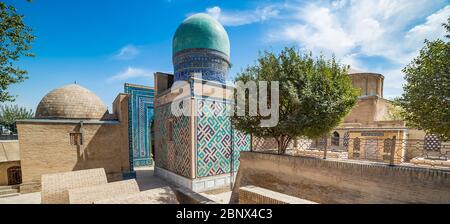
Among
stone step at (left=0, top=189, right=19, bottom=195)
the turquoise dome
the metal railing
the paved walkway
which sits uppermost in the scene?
the turquoise dome

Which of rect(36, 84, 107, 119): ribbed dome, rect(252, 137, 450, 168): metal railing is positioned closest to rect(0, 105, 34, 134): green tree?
rect(36, 84, 107, 119): ribbed dome

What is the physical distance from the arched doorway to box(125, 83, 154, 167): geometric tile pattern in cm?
483

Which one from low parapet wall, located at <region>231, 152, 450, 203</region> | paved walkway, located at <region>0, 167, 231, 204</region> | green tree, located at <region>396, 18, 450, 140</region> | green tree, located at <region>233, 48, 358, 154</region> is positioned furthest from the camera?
paved walkway, located at <region>0, 167, 231, 204</region>

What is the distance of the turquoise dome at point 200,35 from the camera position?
33.8ft

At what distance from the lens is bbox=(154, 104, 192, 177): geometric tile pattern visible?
24.9 ft

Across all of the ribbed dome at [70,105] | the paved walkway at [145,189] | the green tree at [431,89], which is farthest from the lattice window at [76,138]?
the green tree at [431,89]

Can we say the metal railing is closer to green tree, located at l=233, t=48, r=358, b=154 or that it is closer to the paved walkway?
the paved walkway

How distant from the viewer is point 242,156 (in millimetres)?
6359

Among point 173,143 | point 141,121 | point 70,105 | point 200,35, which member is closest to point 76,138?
point 70,105

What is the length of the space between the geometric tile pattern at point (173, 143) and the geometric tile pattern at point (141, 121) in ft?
6.58

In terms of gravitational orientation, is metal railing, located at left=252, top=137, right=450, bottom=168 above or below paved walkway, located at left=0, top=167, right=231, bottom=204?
above

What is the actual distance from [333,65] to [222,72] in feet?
20.6
